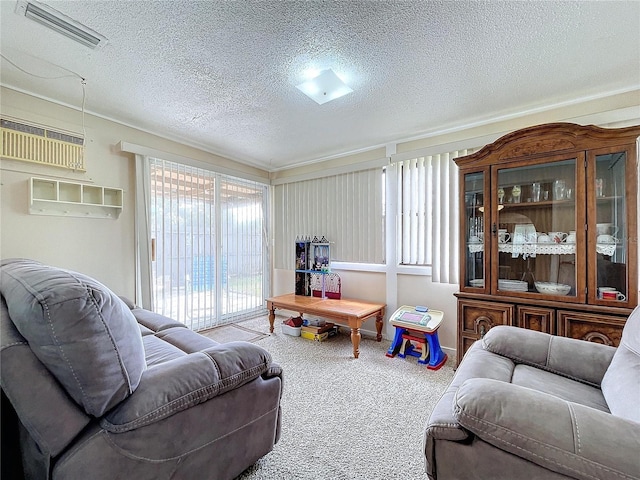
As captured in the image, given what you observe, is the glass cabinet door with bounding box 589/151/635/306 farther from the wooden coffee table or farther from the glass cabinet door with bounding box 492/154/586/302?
the wooden coffee table

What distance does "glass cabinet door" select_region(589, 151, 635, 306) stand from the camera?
1.92 m

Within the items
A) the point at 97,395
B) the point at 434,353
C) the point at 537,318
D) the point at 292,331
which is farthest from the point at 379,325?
the point at 97,395

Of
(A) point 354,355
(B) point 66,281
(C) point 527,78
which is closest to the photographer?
(B) point 66,281

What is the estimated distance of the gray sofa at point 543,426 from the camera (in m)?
0.80

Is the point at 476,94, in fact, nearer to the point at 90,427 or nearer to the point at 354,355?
the point at 354,355

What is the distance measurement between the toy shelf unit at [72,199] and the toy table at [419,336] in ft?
9.76

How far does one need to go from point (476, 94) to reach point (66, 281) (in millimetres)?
2835

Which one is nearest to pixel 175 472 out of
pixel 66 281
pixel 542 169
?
pixel 66 281

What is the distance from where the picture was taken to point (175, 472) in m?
1.09

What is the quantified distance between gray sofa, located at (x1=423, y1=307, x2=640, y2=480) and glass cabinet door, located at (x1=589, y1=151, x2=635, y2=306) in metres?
0.83

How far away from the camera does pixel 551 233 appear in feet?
7.30

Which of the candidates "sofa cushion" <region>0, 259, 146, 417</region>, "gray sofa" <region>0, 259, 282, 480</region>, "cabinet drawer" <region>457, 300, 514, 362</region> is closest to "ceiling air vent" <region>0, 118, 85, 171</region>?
"gray sofa" <region>0, 259, 282, 480</region>

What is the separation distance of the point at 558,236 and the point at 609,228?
28 centimetres

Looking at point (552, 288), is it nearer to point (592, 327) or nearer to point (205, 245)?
point (592, 327)
